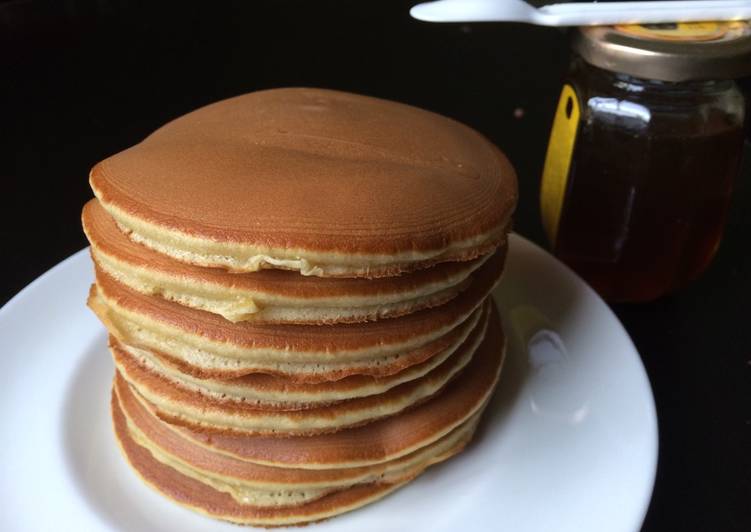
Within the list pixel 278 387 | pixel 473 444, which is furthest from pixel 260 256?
pixel 473 444

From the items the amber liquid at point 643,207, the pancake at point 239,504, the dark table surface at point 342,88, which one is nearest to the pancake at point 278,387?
the pancake at point 239,504

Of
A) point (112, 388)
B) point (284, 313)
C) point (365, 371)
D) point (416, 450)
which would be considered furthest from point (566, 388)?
point (112, 388)

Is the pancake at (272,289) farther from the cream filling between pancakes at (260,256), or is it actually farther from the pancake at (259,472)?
the pancake at (259,472)

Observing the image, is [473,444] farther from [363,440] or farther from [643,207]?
[643,207]

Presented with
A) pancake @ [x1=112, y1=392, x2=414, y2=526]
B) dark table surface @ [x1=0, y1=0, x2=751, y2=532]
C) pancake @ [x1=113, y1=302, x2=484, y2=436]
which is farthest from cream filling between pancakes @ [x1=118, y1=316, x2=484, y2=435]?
dark table surface @ [x1=0, y1=0, x2=751, y2=532]

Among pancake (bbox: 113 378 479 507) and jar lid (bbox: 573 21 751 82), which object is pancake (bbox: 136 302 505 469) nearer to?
pancake (bbox: 113 378 479 507)

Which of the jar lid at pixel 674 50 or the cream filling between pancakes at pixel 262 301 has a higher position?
the jar lid at pixel 674 50
